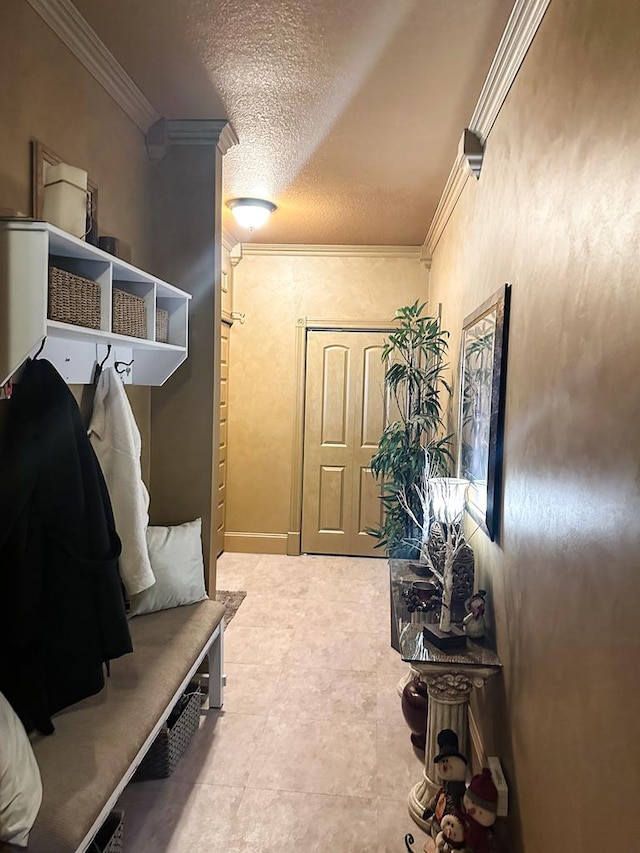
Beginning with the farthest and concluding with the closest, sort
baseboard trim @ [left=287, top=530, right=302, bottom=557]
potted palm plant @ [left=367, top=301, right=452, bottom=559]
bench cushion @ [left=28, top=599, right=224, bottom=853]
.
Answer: baseboard trim @ [left=287, top=530, right=302, bottom=557], potted palm plant @ [left=367, top=301, right=452, bottom=559], bench cushion @ [left=28, top=599, right=224, bottom=853]

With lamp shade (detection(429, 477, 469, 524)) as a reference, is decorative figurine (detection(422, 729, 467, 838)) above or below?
below

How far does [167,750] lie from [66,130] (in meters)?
2.27

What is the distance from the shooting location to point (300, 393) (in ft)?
17.5

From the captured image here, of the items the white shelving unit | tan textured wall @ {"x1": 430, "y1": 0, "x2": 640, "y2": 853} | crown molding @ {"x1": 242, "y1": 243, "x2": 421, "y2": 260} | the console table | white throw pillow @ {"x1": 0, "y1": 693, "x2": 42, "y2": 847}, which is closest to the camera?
tan textured wall @ {"x1": 430, "y1": 0, "x2": 640, "y2": 853}

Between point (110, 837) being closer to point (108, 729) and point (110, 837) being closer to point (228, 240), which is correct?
point (108, 729)

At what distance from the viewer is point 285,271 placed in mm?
5305

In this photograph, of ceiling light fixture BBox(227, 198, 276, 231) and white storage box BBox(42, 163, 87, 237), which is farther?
ceiling light fixture BBox(227, 198, 276, 231)

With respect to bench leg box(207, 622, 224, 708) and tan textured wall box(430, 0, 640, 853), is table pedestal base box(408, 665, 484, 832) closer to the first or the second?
tan textured wall box(430, 0, 640, 853)

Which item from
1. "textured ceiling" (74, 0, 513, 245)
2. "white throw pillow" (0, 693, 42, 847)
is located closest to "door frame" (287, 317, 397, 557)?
"textured ceiling" (74, 0, 513, 245)

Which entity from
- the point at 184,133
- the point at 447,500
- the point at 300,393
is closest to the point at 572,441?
the point at 447,500

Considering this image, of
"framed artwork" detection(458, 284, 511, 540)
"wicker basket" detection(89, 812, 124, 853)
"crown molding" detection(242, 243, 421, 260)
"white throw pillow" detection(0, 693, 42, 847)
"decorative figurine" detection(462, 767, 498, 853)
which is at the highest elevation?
"crown molding" detection(242, 243, 421, 260)

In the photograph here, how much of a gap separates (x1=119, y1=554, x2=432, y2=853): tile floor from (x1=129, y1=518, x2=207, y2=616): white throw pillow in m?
0.59

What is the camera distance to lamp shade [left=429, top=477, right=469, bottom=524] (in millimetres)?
2323

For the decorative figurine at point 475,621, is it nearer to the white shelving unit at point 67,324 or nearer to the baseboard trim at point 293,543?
the white shelving unit at point 67,324
